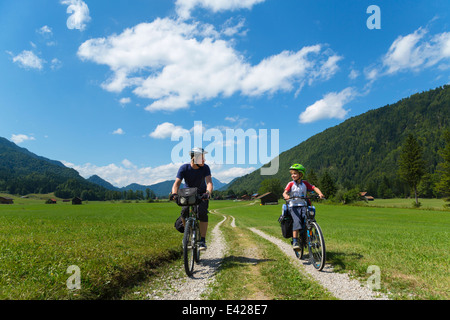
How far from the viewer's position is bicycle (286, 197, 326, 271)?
677 centimetres

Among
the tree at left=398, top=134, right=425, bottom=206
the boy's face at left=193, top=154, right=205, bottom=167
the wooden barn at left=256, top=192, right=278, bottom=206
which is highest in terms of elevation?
the tree at left=398, top=134, right=425, bottom=206

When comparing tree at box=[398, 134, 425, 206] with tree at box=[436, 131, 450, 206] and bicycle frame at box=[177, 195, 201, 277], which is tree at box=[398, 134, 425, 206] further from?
bicycle frame at box=[177, 195, 201, 277]

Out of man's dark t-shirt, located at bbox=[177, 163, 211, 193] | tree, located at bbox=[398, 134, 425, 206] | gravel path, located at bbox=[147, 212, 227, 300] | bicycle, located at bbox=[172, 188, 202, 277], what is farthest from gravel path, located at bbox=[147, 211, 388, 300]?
tree, located at bbox=[398, 134, 425, 206]

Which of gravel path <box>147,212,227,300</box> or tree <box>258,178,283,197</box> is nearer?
gravel path <box>147,212,227,300</box>

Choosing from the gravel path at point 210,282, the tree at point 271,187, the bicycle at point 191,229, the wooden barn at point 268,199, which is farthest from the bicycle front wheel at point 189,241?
the tree at point 271,187

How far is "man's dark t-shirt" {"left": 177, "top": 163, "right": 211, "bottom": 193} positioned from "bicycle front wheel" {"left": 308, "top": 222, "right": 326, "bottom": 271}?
3720 mm

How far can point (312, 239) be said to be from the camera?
737cm

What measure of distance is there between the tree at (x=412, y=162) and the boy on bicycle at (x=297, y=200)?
8145cm

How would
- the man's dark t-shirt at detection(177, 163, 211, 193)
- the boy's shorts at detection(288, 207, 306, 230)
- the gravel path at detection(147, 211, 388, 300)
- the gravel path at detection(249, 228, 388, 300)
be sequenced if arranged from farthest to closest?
the man's dark t-shirt at detection(177, 163, 211, 193)
the boy's shorts at detection(288, 207, 306, 230)
the gravel path at detection(147, 211, 388, 300)
the gravel path at detection(249, 228, 388, 300)

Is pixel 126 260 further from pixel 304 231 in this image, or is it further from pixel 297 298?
pixel 304 231

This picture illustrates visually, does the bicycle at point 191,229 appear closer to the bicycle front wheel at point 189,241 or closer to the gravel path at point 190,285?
the bicycle front wheel at point 189,241

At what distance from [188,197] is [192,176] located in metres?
1.11

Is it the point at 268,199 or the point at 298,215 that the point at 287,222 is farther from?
the point at 268,199
